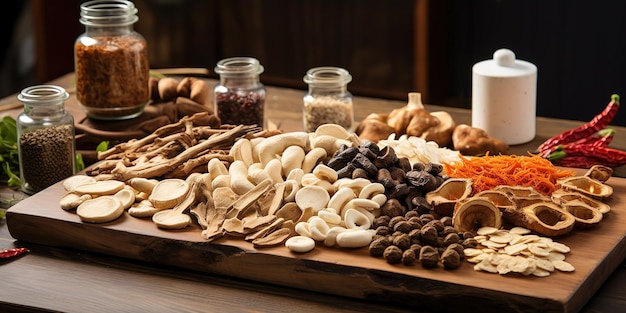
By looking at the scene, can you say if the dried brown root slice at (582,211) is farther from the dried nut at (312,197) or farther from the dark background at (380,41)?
the dark background at (380,41)

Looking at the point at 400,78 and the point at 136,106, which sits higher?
the point at 136,106

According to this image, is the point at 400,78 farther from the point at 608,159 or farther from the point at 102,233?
the point at 102,233

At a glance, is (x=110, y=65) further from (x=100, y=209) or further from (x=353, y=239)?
(x=353, y=239)

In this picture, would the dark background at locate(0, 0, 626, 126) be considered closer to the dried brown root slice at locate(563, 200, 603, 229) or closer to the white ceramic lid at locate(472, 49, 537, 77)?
the white ceramic lid at locate(472, 49, 537, 77)

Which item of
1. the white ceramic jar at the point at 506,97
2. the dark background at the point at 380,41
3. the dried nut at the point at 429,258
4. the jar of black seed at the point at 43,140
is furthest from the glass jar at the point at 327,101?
the dark background at the point at 380,41

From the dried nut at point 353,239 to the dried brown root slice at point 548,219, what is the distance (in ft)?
1.01

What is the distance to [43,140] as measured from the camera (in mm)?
2242

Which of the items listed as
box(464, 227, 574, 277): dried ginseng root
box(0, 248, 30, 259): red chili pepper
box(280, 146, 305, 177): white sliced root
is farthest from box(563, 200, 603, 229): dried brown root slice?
box(0, 248, 30, 259): red chili pepper

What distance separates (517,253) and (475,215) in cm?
16

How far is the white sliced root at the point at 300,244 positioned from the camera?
179 cm

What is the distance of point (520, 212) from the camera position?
1.88 meters

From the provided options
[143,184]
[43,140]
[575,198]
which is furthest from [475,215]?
[43,140]

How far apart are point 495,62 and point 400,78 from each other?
1.50m

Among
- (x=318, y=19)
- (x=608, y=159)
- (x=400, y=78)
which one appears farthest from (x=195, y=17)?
(x=608, y=159)
